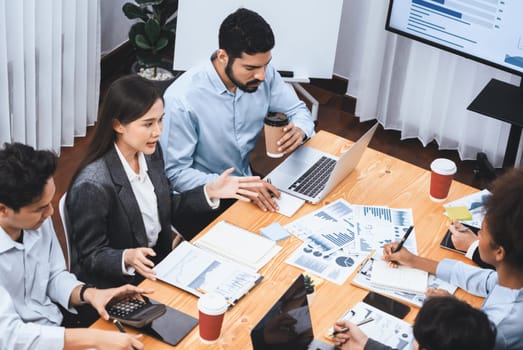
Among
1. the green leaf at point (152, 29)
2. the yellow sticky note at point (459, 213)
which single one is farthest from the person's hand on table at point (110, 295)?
the green leaf at point (152, 29)

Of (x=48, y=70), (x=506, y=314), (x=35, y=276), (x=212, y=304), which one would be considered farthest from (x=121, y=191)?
(x=48, y=70)

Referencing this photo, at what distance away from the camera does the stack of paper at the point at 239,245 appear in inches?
100

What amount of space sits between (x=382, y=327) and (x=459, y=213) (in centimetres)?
67

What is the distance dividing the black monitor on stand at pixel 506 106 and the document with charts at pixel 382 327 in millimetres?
1595

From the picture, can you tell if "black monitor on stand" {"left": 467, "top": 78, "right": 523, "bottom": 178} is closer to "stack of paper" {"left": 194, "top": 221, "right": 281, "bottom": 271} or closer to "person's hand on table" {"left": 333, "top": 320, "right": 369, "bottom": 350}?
"stack of paper" {"left": 194, "top": 221, "right": 281, "bottom": 271}

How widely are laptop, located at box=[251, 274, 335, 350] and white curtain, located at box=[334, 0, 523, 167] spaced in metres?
2.47

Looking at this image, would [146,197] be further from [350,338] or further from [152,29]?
[152,29]

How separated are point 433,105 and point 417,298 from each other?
2.31 m

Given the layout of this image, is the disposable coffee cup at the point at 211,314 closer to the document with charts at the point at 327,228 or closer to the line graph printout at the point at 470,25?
the document with charts at the point at 327,228

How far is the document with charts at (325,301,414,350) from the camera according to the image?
2.30 metres

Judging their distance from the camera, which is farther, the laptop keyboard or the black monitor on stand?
the black monitor on stand

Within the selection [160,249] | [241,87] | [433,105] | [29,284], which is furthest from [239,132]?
[433,105]

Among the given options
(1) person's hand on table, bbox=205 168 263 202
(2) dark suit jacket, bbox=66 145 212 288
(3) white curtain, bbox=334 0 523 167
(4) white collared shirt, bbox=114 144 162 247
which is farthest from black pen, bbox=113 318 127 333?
(3) white curtain, bbox=334 0 523 167

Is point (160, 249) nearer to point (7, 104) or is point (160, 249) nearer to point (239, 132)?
point (239, 132)
